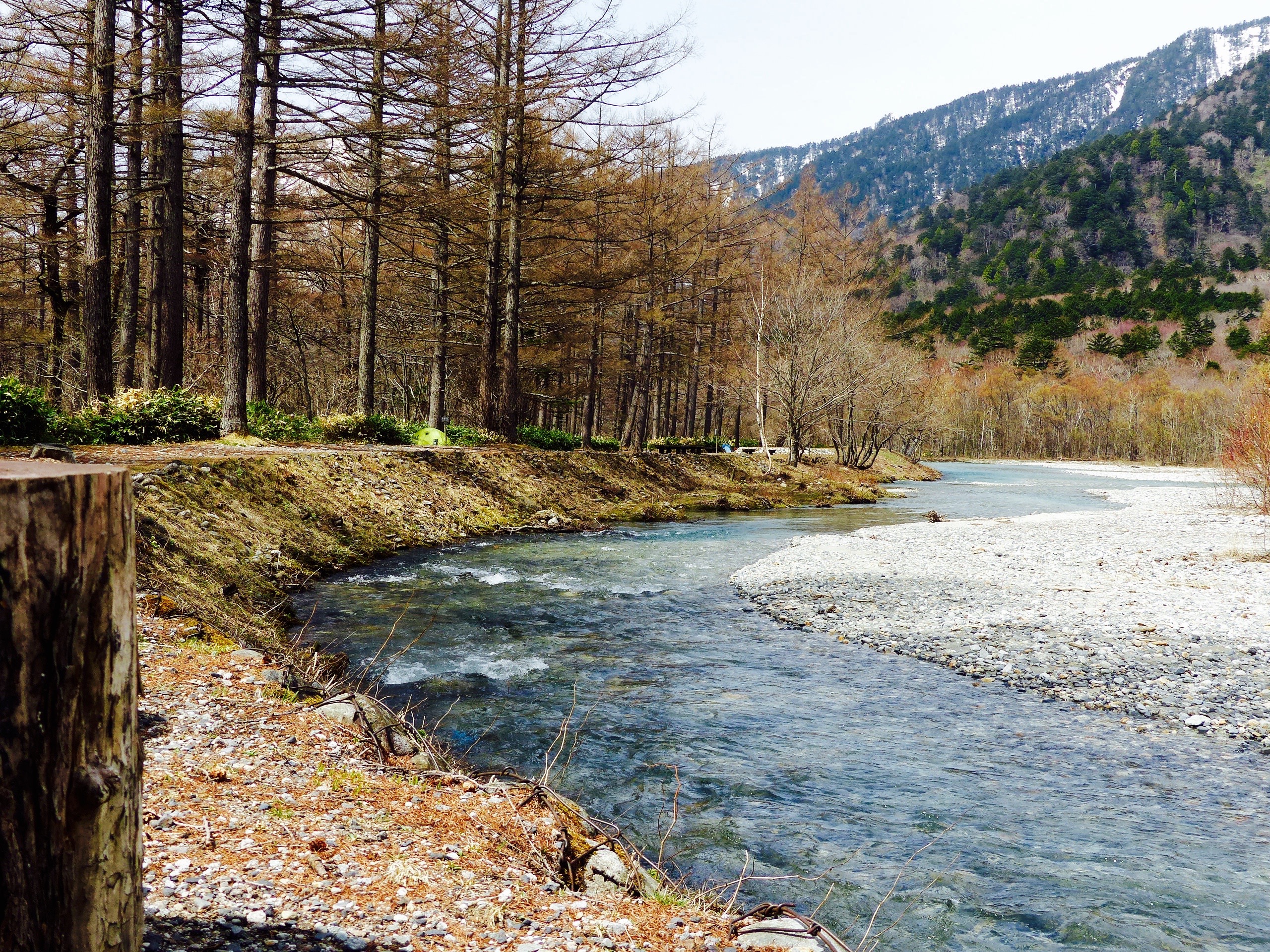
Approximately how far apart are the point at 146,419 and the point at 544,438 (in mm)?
11186

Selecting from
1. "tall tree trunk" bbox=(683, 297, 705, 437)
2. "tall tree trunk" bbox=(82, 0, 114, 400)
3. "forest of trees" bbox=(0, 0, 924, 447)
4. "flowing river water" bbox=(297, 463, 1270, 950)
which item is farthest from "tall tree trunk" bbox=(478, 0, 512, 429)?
"tall tree trunk" bbox=(683, 297, 705, 437)

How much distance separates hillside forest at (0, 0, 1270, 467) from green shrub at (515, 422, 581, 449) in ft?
0.40

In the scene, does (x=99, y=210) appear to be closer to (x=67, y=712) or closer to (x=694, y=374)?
(x=67, y=712)

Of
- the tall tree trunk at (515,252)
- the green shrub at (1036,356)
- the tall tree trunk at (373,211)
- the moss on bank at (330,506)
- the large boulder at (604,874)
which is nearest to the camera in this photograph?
the large boulder at (604,874)

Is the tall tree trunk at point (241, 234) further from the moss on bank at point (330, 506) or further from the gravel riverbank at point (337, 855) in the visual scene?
the gravel riverbank at point (337, 855)

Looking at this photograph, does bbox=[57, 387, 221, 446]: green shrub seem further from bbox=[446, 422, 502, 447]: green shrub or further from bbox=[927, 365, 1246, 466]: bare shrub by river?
bbox=[927, 365, 1246, 466]: bare shrub by river

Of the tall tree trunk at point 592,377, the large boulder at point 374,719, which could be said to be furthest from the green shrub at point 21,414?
the tall tree trunk at point 592,377

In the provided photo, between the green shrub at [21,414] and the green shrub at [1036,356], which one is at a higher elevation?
the green shrub at [1036,356]

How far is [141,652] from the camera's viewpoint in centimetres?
492

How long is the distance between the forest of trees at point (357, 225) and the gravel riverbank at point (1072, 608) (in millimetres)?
10444

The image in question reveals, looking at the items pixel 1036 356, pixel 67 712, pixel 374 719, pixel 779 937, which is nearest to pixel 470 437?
pixel 374 719

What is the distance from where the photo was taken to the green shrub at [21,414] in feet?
32.2

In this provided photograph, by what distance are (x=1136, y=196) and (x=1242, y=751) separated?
512ft

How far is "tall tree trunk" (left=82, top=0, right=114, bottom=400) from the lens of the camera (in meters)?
12.5
